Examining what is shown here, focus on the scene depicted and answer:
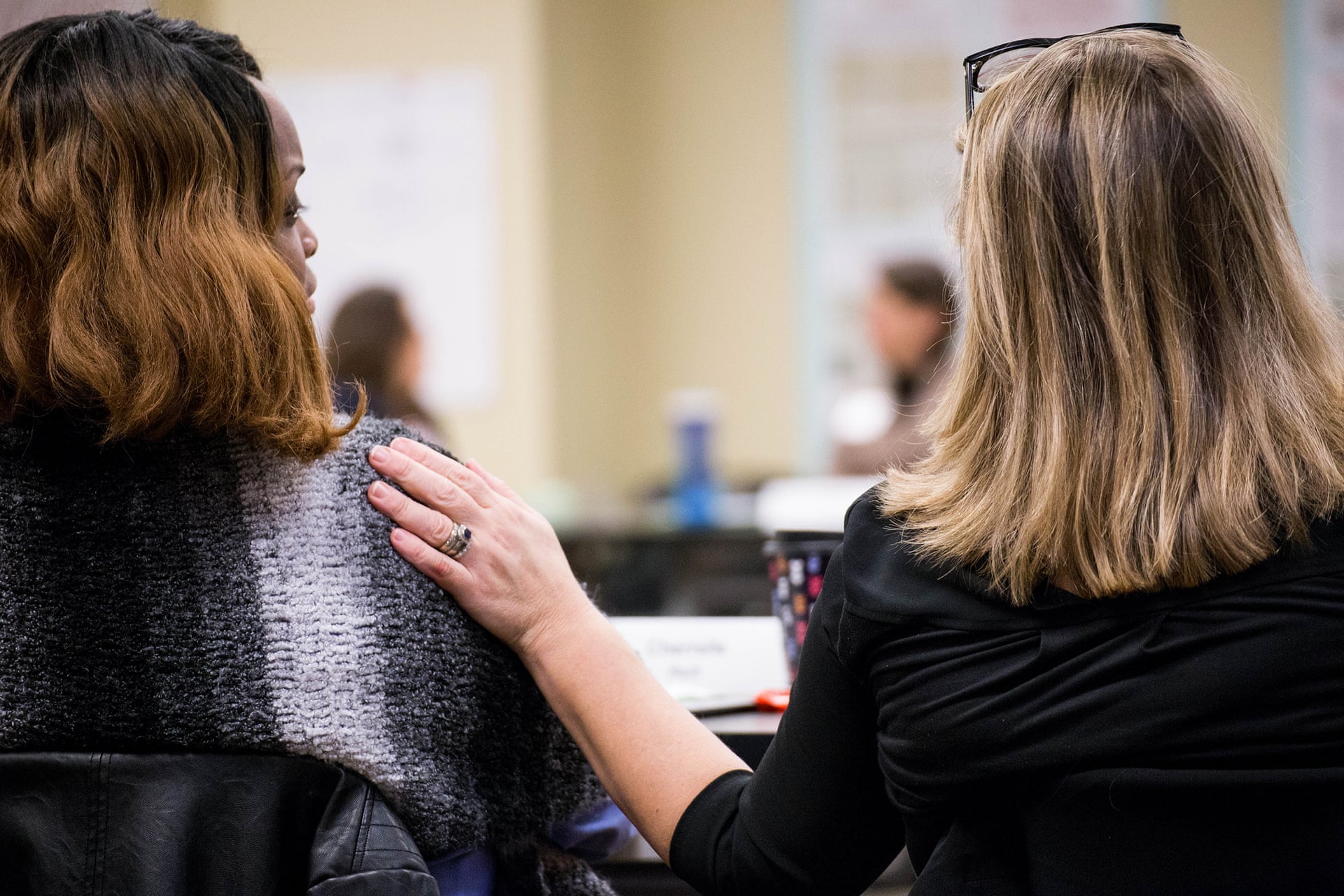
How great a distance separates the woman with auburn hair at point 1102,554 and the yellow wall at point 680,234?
4.41 metres

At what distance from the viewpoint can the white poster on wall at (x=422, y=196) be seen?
4832 mm

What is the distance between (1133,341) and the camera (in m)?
0.78

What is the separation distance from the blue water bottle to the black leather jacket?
3.28m

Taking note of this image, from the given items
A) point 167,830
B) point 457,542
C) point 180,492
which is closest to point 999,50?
point 457,542

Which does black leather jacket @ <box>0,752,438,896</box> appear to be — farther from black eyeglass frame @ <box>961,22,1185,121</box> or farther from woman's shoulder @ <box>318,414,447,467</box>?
→ black eyeglass frame @ <box>961,22,1185,121</box>

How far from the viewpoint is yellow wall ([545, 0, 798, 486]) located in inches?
211

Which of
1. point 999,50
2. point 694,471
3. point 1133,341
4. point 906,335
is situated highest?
point 999,50

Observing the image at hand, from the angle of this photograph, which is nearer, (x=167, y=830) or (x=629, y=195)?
(x=167, y=830)

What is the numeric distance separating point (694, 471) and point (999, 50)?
338 cm

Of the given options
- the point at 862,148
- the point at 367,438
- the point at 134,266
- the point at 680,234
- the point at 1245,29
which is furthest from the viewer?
the point at 680,234

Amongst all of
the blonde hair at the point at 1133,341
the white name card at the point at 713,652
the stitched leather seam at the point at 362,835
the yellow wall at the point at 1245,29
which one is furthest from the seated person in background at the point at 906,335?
the stitched leather seam at the point at 362,835

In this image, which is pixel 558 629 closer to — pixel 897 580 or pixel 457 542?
pixel 457 542

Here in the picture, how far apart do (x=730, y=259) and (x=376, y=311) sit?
7.76 feet

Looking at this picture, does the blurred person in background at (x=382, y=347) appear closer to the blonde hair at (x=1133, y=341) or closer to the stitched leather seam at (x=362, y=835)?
the stitched leather seam at (x=362, y=835)
